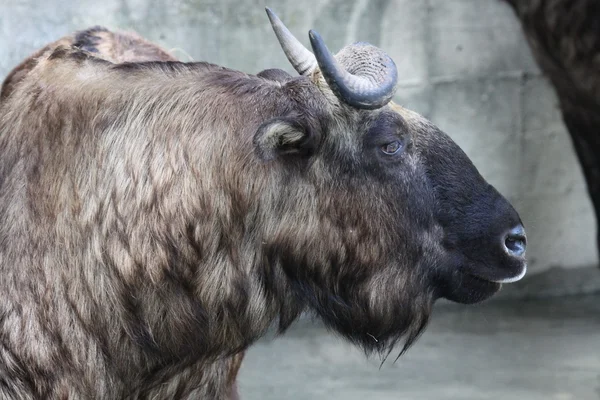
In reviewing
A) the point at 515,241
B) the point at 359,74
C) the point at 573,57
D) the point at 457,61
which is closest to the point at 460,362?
the point at 573,57

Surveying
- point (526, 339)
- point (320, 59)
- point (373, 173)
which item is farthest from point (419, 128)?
point (526, 339)

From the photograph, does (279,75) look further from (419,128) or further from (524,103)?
(524,103)

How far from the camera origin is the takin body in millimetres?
2637

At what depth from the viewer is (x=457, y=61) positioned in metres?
6.48

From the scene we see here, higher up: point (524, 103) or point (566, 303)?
point (524, 103)

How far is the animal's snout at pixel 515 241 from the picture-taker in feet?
9.00

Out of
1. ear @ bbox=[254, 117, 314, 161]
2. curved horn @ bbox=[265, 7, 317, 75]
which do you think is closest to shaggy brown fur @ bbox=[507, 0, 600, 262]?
curved horn @ bbox=[265, 7, 317, 75]

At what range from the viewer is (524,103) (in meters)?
6.63

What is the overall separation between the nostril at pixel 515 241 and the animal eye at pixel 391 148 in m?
0.37

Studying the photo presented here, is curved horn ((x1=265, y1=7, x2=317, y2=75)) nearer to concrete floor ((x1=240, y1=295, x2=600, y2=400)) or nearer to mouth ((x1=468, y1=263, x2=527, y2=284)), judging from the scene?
mouth ((x1=468, y1=263, x2=527, y2=284))

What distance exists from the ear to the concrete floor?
2.77 metres

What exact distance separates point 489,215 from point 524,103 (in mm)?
4069

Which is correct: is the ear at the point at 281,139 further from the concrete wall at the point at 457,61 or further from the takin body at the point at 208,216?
the concrete wall at the point at 457,61

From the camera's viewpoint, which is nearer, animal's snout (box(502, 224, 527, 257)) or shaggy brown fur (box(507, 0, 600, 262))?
animal's snout (box(502, 224, 527, 257))
